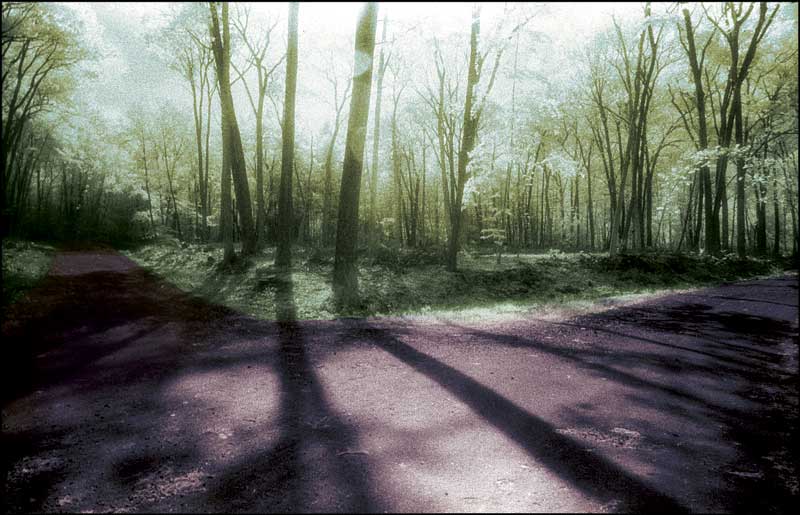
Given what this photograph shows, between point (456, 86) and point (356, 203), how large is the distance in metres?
15.5

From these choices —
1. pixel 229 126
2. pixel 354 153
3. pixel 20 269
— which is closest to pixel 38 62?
pixel 229 126

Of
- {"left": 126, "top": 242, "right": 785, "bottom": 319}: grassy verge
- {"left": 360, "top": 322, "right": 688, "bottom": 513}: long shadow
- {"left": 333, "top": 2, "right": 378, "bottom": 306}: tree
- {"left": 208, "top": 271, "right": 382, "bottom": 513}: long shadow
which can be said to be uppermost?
{"left": 333, "top": 2, "right": 378, "bottom": 306}: tree

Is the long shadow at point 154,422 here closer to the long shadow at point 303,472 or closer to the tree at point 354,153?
the long shadow at point 303,472

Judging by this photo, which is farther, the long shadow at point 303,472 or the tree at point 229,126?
the tree at point 229,126

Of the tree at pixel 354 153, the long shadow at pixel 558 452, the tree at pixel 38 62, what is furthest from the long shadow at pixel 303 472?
the tree at pixel 38 62

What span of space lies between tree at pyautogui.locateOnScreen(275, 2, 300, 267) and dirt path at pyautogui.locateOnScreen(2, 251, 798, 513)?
5.85m

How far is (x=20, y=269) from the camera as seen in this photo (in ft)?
35.5

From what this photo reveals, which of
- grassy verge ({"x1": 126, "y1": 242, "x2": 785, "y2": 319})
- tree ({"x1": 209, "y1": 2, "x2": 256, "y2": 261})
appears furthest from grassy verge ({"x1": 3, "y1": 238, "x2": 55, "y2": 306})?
tree ({"x1": 209, "y1": 2, "x2": 256, "y2": 261})

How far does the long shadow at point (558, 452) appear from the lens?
2668mm

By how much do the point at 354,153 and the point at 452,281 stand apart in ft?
20.1

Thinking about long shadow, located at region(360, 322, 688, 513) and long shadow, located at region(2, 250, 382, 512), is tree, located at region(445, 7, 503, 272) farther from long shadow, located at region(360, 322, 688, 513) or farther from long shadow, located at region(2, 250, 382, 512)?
long shadow, located at region(360, 322, 688, 513)

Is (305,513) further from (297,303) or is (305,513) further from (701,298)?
(701,298)

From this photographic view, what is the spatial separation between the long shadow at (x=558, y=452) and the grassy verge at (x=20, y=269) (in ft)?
27.7

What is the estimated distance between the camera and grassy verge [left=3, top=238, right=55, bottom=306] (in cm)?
851
